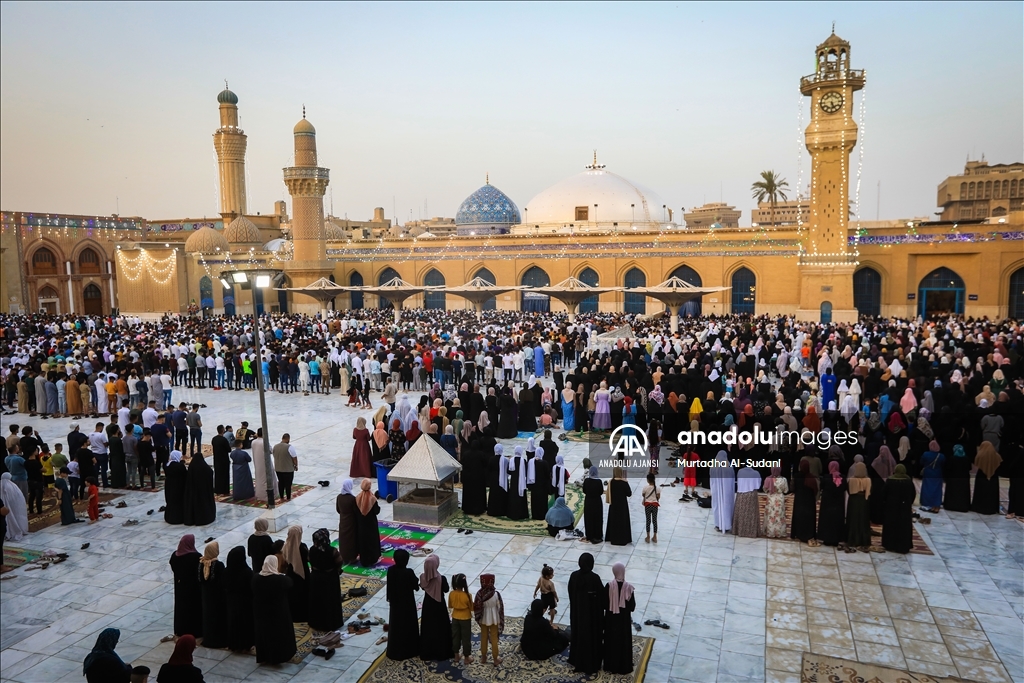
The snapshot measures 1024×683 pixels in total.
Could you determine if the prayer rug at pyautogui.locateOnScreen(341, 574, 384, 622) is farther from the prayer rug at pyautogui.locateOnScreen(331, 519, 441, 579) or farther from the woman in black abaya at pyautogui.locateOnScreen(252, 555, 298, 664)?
the woman in black abaya at pyautogui.locateOnScreen(252, 555, 298, 664)

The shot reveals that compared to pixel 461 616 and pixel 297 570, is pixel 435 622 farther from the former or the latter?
pixel 297 570

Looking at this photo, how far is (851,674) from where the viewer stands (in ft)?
16.9

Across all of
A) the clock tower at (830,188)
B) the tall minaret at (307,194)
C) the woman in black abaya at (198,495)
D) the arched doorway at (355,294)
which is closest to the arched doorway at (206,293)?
the tall minaret at (307,194)

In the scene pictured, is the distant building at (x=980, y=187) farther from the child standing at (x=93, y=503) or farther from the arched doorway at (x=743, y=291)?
the child standing at (x=93, y=503)

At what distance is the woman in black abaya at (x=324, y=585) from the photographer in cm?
579

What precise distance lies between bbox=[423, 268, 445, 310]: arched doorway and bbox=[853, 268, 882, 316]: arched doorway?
68.6 ft

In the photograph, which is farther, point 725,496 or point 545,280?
point 545,280

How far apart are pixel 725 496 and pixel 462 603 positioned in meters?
3.81

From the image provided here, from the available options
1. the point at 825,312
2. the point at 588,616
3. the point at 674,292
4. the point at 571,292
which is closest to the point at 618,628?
the point at 588,616

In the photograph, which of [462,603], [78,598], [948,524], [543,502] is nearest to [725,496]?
[543,502]

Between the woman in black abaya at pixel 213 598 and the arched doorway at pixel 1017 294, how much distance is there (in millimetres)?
32981

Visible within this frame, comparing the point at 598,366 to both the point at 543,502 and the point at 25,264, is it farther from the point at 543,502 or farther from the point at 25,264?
the point at 25,264

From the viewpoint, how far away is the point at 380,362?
16.9 metres

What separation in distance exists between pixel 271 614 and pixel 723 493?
4.99m
